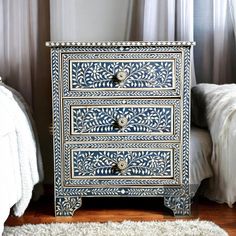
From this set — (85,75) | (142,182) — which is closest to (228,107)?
(142,182)

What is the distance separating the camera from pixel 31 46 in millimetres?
2488

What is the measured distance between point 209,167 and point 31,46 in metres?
1.04

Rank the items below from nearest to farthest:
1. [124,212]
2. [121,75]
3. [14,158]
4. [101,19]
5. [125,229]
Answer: [14,158] → [125,229] → [121,75] → [124,212] → [101,19]

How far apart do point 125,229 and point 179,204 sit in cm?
32

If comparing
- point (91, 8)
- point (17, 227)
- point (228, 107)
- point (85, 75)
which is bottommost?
point (17, 227)

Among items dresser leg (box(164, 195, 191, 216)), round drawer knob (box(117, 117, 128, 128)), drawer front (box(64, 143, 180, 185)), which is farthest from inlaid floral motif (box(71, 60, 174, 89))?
dresser leg (box(164, 195, 191, 216))

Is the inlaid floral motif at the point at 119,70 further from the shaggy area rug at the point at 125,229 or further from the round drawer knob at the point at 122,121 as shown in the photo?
the shaggy area rug at the point at 125,229

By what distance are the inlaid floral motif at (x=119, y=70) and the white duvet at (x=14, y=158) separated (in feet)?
0.93

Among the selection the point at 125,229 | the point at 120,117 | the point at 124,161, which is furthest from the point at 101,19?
the point at 125,229

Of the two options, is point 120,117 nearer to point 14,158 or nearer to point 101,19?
point 14,158

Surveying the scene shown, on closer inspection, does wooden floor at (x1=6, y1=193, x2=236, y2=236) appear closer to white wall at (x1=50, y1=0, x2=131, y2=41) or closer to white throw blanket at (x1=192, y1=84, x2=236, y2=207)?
white throw blanket at (x1=192, y1=84, x2=236, y2=207)

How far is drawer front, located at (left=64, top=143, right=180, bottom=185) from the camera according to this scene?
2.07 m

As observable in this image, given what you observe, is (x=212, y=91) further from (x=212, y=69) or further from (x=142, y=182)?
(x=142, y=182)

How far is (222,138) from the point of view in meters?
2.06
